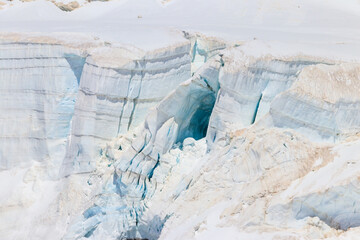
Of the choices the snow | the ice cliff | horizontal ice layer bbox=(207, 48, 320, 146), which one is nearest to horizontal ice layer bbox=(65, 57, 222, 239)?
the ice cliff

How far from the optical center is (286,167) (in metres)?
6.29

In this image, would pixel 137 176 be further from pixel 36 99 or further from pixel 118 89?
pixel 36 99

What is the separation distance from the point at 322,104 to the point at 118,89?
301 cm

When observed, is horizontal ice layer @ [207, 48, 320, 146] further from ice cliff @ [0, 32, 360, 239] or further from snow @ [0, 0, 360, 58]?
snow @ [0, 0, 360, 58]

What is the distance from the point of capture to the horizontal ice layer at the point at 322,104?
650 centimetres

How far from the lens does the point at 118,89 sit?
→ 319 inches

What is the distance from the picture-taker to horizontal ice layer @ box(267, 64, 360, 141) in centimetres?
650

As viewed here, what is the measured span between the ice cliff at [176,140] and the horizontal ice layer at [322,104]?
1cm

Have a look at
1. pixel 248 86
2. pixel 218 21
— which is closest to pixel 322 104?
pixel 248 86

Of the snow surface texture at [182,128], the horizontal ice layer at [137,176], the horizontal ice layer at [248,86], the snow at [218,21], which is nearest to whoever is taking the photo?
the snow surface texture at [182,128]

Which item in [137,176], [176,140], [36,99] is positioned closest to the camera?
[137,176]

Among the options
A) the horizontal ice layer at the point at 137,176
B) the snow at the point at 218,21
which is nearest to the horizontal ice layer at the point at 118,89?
the snow at the point at 218,21

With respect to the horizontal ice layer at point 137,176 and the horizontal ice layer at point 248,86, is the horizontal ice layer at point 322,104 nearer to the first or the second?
the horizontal ice layer at point 248,86

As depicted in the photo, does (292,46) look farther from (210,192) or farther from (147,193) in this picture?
(147,193)
